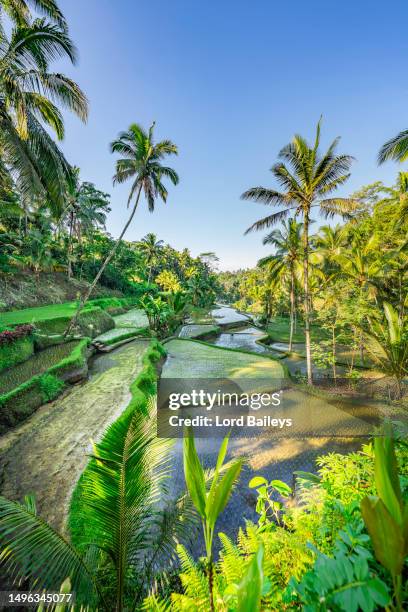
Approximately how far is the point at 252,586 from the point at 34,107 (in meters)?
10.3

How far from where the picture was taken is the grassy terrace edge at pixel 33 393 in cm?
627

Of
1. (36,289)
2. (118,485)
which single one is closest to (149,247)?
(36,289)

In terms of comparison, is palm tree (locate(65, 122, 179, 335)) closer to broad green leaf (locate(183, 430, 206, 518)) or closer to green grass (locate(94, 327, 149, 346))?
green grass (locate(94, 327, 149, 346))

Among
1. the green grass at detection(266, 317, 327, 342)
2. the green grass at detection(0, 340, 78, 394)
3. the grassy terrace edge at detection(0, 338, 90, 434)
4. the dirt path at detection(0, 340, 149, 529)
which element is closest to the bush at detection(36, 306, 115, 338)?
the green grass at detection(0, 340, 78, 394)

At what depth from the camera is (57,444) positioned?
582 cm

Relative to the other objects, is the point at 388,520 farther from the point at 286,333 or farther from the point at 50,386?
the point at 286,333

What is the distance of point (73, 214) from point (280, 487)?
29.2m

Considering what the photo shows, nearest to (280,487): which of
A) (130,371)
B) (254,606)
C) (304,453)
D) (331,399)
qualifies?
(254,606)

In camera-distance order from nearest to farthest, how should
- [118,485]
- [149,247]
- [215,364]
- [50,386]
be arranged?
[118,485], [50,386], [215,364], [149,247]

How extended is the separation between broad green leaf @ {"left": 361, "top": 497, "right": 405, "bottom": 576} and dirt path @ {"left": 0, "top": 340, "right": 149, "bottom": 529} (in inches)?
192

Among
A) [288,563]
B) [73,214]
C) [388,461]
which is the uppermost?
[73,214]

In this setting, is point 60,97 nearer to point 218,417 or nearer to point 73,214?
point 218,417

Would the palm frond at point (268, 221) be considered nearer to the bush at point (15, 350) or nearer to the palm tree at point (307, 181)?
the palm tree at point (307, 181)

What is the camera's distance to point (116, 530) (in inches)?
86.0
